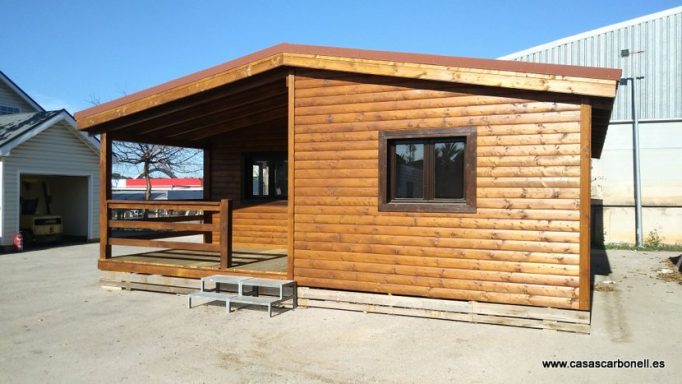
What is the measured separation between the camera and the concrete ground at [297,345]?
4734mm

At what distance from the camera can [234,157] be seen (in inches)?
454

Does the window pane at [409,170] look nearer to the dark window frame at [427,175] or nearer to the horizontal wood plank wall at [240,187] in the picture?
the dark window frame at [427,175]

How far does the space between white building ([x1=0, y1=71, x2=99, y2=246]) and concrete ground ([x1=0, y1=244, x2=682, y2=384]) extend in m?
8.85

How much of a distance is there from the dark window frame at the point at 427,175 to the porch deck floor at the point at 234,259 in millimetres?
2129

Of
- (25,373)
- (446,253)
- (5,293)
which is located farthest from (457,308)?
(5,293)

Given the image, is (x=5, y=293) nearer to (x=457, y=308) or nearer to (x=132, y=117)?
(x=132, y=117)

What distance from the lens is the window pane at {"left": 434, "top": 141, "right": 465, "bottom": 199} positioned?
21.9 ft

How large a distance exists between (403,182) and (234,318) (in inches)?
119

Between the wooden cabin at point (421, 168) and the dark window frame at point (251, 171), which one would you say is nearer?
the wooden cabin at point (421, 168)

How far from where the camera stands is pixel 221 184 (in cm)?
1170

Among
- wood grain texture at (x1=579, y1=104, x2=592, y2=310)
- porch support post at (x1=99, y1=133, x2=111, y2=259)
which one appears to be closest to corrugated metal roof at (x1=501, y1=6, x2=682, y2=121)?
wood grain texture at (x1=579, y1=104, x2=592, y2=310)

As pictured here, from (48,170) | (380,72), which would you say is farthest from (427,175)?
(48,170)

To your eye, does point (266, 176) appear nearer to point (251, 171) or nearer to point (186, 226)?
point (251, 171)

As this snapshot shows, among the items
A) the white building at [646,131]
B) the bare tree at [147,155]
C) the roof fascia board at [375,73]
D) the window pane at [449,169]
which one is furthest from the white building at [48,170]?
the white building at [646,131]
